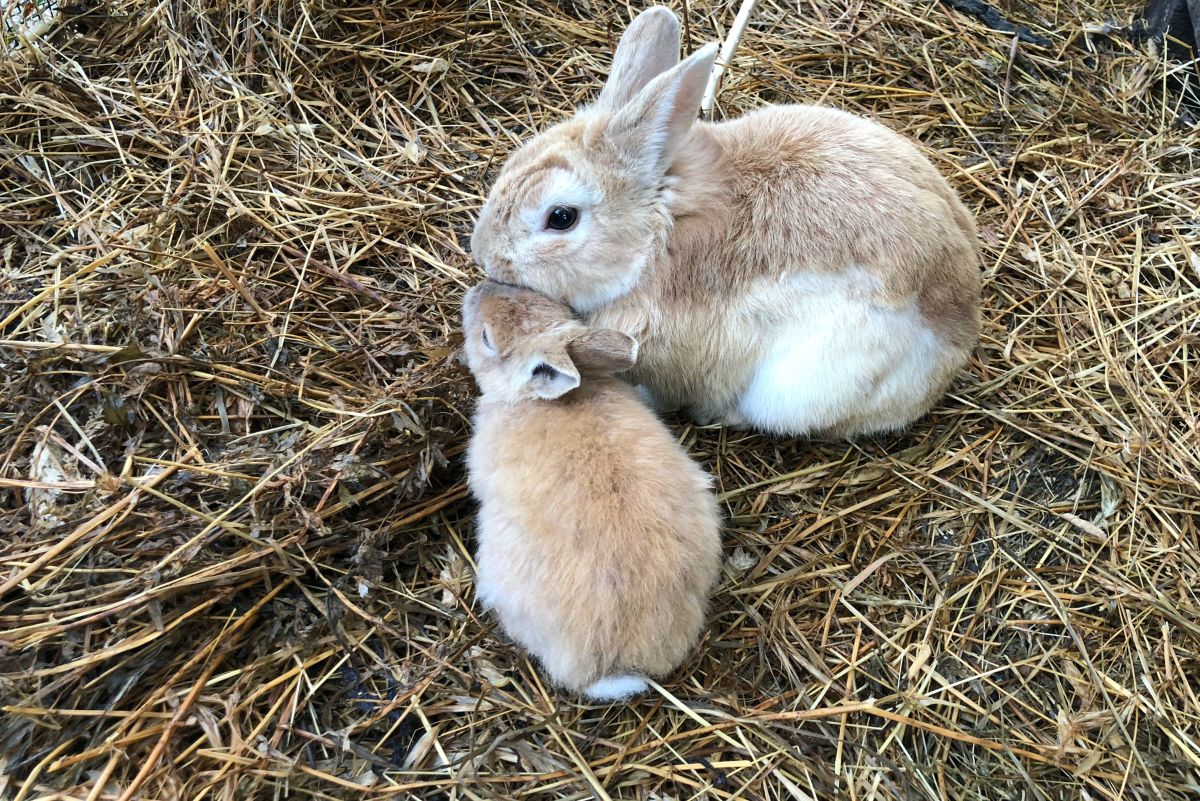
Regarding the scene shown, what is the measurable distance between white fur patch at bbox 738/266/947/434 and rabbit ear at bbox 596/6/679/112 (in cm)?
90

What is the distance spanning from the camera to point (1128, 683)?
8.03 ft

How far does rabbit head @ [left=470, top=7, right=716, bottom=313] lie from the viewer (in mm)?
2639

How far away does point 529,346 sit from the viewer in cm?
252

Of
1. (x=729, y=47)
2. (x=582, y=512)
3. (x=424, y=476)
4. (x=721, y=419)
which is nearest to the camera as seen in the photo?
(x=582, y=512)

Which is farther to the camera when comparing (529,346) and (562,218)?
(562,218)

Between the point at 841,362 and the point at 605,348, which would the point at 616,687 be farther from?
the point at 841,362

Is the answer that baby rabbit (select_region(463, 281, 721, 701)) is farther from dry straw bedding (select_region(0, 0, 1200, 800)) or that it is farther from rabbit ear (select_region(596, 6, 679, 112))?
rabbit ear (select_region(596, 6, 679, 112))

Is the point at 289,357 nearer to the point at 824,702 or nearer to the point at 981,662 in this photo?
the point at 824,702

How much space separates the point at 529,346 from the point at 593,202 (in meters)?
0.55

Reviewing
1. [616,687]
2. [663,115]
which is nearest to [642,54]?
[663,115]

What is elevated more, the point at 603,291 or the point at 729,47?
the point at 729,47

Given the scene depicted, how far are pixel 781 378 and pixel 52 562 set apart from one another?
229 cm

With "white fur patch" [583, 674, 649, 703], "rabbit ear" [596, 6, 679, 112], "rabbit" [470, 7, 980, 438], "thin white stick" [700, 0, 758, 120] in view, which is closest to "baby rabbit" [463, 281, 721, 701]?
"white fur patch" [583, 674, 649, 703]

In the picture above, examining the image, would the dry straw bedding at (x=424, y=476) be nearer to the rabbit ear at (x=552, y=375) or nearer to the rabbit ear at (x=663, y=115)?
the rabbit ear at (x=552, y=375)
